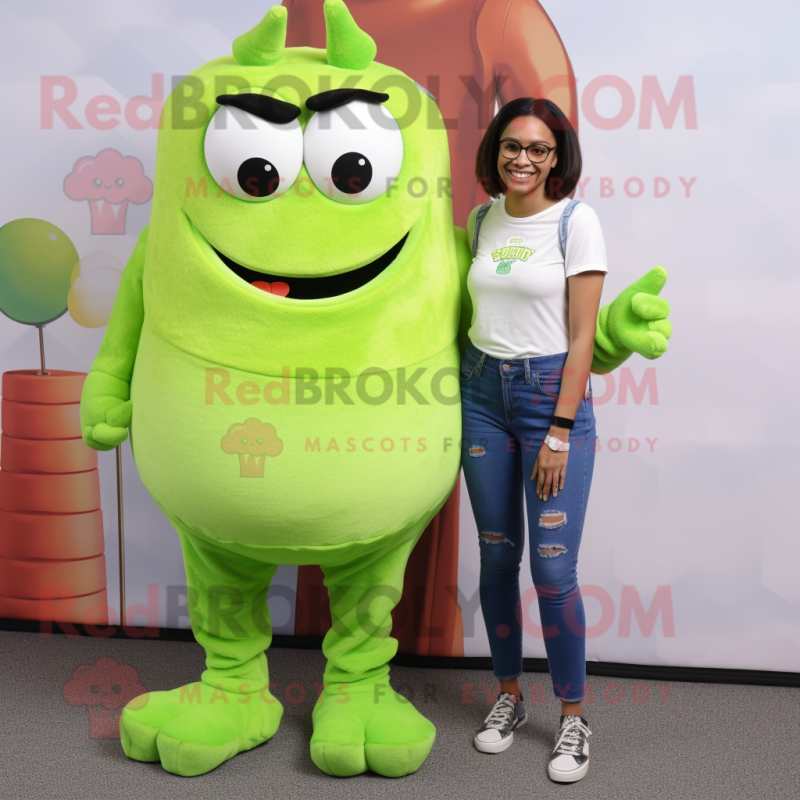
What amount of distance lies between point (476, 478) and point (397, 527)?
0.23 m

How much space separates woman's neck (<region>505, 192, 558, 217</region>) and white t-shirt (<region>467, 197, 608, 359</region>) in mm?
17

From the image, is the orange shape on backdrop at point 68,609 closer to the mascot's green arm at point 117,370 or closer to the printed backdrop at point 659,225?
the printed backdrop at point 659,225

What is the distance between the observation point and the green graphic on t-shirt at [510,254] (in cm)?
171

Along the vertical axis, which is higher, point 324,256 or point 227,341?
point 324,256

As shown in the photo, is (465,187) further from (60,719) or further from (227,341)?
(60,719)

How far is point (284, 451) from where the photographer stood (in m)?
1.59

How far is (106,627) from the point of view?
254 centimetres

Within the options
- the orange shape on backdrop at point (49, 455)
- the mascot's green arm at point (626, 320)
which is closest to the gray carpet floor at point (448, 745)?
the orange shape on backdrop at point (49, 455)

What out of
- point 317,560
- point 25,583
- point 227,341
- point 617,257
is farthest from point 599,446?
point 25,583

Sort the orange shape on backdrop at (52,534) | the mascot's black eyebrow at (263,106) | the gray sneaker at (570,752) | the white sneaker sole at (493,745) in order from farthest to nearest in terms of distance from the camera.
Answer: the orange shape on backdrop at (52,534) → the white sneaker sole at (493,745) → the gray sneaker at (570,752) → the mascot's black eyebrow at (263,106)

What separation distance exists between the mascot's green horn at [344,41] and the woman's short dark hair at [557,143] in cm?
31

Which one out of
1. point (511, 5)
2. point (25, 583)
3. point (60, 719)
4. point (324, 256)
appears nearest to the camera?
point (324, 256)

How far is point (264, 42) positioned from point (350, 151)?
0.92 ft

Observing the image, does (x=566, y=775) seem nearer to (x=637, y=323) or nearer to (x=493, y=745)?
(x=493, y=745)
